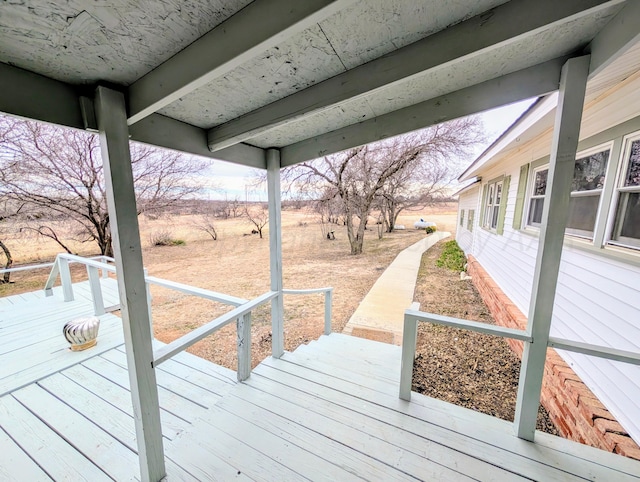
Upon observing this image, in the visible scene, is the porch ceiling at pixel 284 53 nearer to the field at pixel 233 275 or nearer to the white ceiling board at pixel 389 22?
the white ceiling board at pixel 389 22

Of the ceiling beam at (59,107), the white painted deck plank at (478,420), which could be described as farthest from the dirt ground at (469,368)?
the ceiling beam at (59,107)

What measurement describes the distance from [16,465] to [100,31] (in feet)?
8.14

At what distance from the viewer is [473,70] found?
49.8 inches

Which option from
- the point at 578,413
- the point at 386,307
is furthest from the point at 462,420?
the point at 386,307

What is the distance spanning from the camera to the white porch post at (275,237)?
229 cm

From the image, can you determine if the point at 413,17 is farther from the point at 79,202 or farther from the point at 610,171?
the point at 79,202

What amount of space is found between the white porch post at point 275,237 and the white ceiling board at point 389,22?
1.34m

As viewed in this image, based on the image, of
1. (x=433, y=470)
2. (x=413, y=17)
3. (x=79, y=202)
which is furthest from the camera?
(x=79, y=202)

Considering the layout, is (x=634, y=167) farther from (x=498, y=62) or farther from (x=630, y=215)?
(x=498, y=62)

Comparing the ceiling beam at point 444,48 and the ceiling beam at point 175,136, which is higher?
the ceiling beam at point 444,48

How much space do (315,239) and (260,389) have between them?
13.3 m

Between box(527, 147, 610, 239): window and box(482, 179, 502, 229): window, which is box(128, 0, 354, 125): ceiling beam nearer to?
box(527, 147, 610, 239): window

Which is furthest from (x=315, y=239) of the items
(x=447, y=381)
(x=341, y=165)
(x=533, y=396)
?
(x=533, y=396)

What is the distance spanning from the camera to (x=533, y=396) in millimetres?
1538
